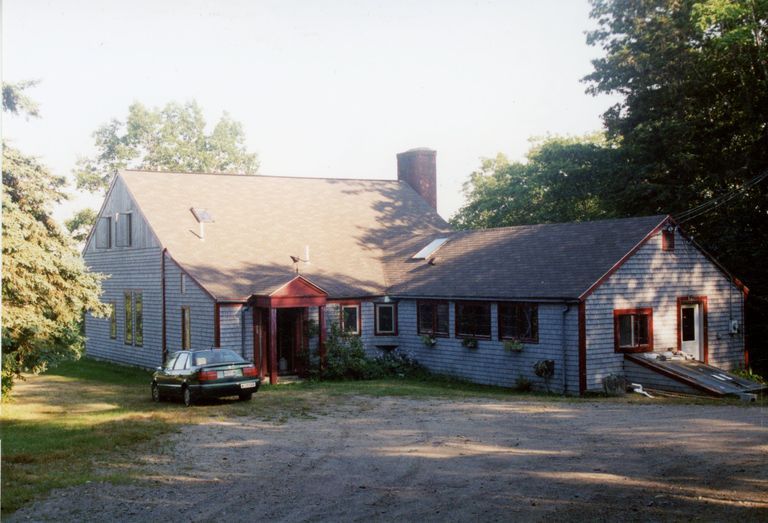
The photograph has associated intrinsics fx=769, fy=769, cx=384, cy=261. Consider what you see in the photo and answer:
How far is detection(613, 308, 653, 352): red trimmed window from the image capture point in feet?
76.8

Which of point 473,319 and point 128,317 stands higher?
point 128,317

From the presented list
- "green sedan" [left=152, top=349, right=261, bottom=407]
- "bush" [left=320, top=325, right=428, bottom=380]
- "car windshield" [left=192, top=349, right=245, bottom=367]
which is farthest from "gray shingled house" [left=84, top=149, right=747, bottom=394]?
"green sedan" [left=152, top=349, right=261, bottom=407]

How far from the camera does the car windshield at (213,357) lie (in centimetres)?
2023

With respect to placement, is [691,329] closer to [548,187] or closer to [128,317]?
[548,187]

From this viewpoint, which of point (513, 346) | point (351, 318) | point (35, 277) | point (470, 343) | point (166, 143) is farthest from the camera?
point (166, 143)

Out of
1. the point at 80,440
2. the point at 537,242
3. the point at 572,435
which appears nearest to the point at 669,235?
the point at 537,242

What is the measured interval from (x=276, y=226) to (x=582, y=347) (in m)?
15.5

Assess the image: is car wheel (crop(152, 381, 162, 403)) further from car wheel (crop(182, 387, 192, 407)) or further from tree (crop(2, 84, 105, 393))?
tree (crop(2, 84, 105, 393))

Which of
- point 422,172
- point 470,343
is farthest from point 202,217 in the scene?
point 422,172

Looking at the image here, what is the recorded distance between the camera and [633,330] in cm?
2392

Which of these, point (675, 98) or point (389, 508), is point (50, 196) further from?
point (675, 98)

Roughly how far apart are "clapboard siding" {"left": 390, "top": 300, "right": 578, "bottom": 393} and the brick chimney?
509 inches

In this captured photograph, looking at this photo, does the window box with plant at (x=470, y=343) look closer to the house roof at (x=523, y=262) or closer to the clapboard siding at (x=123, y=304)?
the house roof at (x=523, y=262)

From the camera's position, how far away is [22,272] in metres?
19.9
